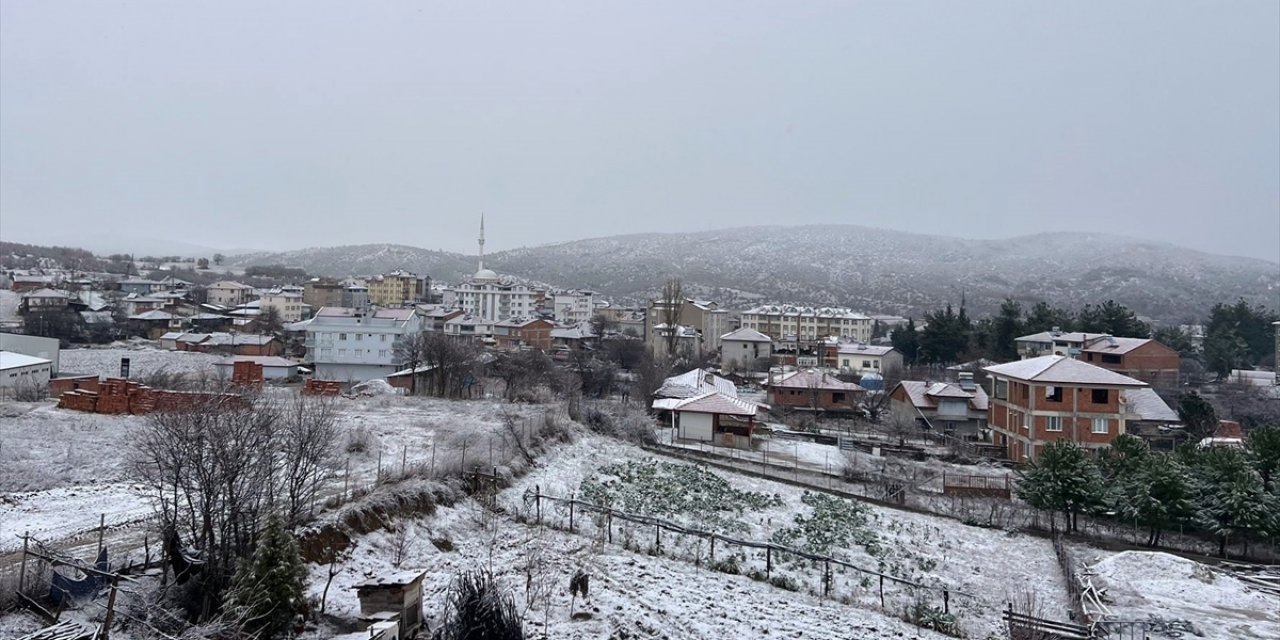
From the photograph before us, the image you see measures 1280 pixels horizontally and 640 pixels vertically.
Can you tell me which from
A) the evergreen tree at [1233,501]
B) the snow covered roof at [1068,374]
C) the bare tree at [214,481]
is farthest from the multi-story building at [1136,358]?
the bare tree at [214,481]

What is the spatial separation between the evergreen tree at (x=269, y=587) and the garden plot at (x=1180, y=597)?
1283 cm

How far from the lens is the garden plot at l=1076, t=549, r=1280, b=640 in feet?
43.2

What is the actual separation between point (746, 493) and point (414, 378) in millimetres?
23176

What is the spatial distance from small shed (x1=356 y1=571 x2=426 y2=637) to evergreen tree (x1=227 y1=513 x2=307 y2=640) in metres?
0.88

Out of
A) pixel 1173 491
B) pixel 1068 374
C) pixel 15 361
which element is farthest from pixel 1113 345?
pixel 15 361

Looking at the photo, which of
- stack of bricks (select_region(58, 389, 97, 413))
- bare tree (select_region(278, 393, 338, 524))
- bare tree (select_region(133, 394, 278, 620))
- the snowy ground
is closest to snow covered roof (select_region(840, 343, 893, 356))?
the snowy ground

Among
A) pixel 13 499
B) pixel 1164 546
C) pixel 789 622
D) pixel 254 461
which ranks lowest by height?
pixel 1164 546

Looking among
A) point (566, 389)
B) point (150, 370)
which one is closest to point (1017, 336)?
point (566, 389)

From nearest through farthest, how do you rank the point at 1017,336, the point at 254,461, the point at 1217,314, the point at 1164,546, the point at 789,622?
the point at 254,461
the point at 789,622
the point at 1164,546
the point at 1017,336
the point at 1217,314

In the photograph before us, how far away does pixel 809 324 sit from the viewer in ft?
289

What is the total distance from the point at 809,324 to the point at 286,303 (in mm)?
59165

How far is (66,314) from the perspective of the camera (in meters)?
59.5

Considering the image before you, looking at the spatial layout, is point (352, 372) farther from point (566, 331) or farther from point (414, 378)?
point (566, 331)

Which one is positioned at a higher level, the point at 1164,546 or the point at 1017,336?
the point at 1017,336
